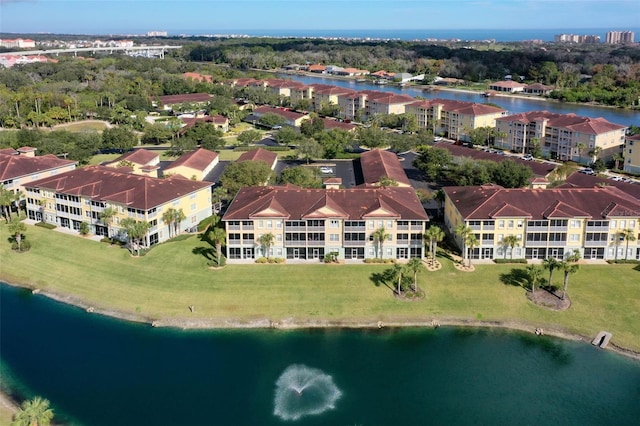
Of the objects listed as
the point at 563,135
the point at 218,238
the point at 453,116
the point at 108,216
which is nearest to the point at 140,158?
the point at 108,216

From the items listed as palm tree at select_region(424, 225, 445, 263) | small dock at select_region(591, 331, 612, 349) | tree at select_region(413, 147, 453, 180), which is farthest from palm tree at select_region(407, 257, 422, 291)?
tree at select_region(413, 147, 453, 180)

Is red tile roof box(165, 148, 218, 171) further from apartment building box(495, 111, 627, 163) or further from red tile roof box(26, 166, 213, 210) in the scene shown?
apartment building box(495, 111, 627, 163)

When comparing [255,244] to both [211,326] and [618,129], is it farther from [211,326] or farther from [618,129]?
[618,129]

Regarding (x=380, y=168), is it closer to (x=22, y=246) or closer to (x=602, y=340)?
(x=602, y=340)

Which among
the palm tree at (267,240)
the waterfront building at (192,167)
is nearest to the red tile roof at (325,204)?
the palm tree at (267,240)

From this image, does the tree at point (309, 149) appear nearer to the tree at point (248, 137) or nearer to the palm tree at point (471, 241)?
the tree at point (248, 137)

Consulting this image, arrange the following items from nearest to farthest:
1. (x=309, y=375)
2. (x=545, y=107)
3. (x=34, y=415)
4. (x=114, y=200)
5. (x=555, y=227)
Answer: (x=34, y=415), (x=309, y=375), (x=555, y=227), (x=114, y=200), (x=545, y=107)
